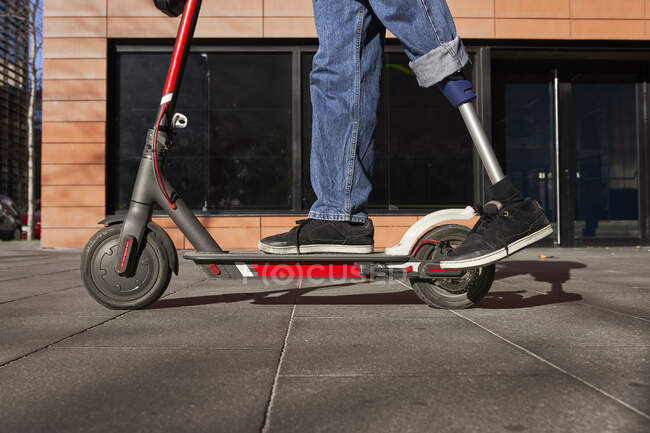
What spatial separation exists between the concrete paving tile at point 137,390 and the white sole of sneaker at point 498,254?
0.88m

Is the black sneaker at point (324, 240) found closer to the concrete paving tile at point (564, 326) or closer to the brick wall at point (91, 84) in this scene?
the concrete paving tile at point (564, 326)

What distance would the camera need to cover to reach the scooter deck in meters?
2.33

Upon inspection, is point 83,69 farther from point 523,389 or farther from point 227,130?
point 523,389

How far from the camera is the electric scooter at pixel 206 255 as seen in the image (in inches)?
93.2

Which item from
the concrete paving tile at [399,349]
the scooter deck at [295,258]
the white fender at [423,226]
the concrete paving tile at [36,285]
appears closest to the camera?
the concrete paving tile at [399,349]

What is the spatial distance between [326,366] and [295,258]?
75 cm

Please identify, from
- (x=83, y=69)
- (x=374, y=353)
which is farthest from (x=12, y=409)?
(x=83, y=69)

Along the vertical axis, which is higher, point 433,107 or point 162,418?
point 433,107

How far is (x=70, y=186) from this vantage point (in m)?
8.49

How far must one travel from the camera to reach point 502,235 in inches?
88.4

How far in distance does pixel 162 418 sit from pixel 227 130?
7756 millimetres

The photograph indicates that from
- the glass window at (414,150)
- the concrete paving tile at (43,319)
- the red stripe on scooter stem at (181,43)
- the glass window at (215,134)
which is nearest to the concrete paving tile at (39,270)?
the concrete paving tile at (43,319)

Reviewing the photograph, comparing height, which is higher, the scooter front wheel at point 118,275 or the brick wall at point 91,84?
the brick wall at point 91,84

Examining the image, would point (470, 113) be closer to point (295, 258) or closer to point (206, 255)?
point (295, 258)
